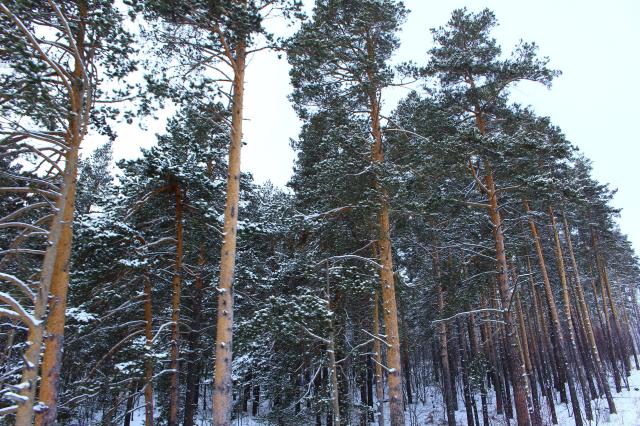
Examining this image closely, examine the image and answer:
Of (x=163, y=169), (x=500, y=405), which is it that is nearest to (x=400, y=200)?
(x=163, y=169)

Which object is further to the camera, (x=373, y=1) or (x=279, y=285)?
(x=279, y=285)

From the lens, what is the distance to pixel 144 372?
31.7ft

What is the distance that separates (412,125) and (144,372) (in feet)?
34.8

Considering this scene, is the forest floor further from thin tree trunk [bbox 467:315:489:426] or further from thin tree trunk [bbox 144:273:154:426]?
thin tree trunk [bbox 144:273:154:426]

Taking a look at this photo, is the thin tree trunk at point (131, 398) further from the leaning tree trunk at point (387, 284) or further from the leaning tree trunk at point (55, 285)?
the leaning tree trunk at point (387, 284)

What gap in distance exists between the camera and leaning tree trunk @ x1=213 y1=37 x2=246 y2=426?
6633 millimetres

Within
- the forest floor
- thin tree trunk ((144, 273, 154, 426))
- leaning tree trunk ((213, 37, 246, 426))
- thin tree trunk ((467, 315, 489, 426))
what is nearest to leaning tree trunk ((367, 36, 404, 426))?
leaning tree trunk ((213, 37, 246, 426))

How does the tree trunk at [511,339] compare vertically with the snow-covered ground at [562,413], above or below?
above

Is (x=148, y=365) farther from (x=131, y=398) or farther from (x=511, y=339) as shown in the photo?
(x=511, y=339)

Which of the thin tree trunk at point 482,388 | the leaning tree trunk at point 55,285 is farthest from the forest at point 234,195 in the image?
the thin tree trunk at point 482,388

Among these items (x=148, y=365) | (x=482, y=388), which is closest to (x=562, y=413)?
(x=482, y=388)

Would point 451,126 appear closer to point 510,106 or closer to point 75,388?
point 510,106

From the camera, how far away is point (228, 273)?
24.2ft

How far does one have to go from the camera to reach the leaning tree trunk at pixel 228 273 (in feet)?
21.8
